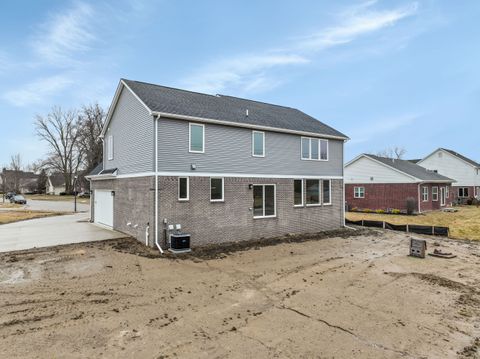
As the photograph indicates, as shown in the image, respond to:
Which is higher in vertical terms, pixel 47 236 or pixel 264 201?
pixel 264 201

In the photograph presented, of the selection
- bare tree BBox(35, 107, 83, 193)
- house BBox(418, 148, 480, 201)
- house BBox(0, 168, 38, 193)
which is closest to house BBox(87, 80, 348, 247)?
house BBox(418, 148, 480, 201)

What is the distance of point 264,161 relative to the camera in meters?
15.3

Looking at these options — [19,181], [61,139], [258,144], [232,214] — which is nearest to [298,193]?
Answer: [258,144]

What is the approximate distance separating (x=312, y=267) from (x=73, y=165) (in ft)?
214

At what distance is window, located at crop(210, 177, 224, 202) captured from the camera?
13.4 metres

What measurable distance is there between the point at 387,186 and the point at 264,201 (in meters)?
18.7

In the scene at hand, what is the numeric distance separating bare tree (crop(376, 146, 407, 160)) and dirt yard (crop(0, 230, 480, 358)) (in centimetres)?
7703

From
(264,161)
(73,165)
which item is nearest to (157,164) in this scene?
(264,161)

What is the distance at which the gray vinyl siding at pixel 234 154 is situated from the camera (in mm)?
12320

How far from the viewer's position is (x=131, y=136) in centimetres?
1417

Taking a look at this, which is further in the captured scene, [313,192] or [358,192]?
[358,192]

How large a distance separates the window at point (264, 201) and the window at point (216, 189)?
2.04 m

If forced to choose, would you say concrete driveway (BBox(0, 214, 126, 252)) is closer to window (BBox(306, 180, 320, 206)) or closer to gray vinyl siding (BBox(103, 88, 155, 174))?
gray vinyl siding (BBox(103, 88, 155, 174))

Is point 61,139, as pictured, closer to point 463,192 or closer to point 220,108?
point 220,108
